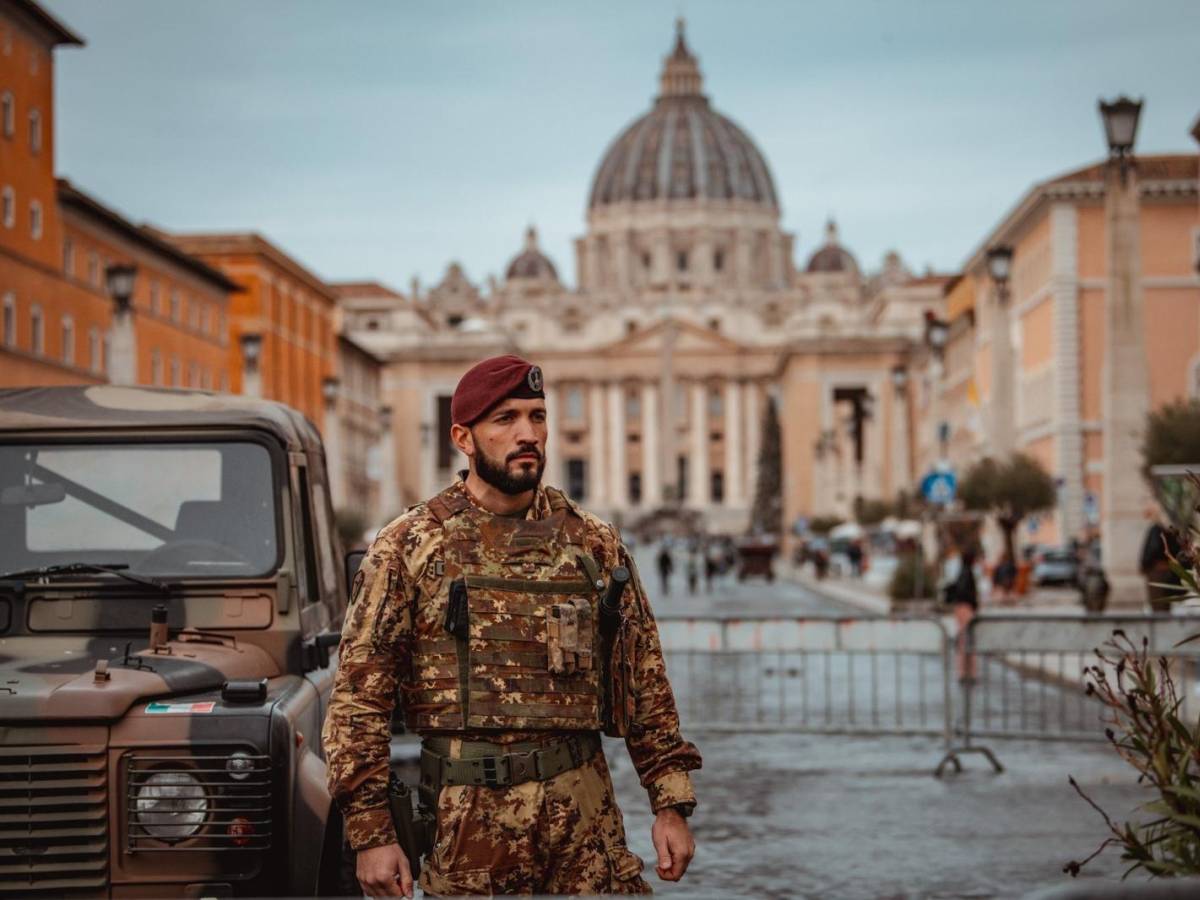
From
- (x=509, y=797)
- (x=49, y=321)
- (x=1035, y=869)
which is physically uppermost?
(x=49, y=321)

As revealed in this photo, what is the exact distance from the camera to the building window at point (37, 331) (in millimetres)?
56188

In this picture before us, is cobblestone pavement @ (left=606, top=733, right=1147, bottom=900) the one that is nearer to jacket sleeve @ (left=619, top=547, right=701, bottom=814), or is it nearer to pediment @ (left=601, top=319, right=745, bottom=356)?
jacket sleeve @ (left=619, top=547, right=701, bottom=814)

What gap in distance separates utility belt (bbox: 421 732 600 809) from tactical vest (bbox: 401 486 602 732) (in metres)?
0.04

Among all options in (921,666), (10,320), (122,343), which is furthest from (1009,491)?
(921,666)

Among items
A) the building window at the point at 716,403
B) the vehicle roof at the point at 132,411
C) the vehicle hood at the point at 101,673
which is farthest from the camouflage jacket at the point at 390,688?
the building window at the point at 716,403

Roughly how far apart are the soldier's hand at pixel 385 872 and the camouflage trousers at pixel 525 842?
0.14 m

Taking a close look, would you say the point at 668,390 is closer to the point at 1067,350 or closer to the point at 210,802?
the point at 1067,350

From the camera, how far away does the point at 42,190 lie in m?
57.1

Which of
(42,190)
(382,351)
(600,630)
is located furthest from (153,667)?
(382,351)

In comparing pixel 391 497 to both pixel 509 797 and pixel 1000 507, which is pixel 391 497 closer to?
pixel 1000 507

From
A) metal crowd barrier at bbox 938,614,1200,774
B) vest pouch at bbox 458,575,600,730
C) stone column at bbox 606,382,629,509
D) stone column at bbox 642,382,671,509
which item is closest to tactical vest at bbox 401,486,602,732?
vest pouch at bbox 458,575,600,730

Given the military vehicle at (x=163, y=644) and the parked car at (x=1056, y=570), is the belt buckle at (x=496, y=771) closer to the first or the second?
the military vehicle at (x=163, y=644)

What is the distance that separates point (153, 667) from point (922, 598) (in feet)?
113

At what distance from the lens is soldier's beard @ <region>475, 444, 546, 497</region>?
17.1 ft
